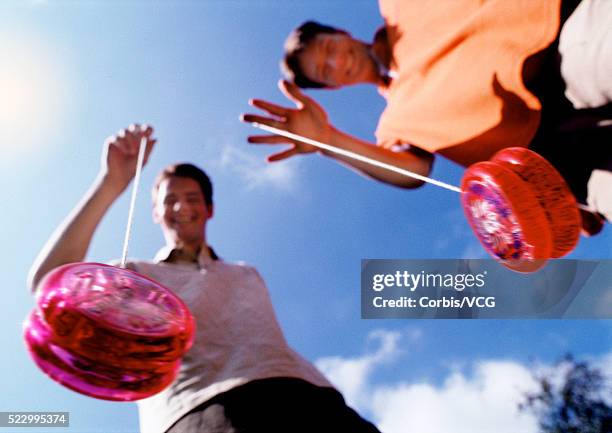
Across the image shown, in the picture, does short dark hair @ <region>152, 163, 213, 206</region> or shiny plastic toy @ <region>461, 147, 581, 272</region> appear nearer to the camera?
shiny plastic toy @ <region>461, 147, 581, 272</region>

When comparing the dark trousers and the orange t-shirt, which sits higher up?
the orange t-shirt

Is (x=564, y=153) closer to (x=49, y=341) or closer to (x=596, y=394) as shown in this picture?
(x=596, y=394)

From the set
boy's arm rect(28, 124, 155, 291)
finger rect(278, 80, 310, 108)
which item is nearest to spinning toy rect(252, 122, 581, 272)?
finger rect(278, 80, 310, 108)

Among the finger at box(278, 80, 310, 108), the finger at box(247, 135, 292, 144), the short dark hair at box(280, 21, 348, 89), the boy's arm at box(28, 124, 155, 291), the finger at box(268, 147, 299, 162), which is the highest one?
the short dark hair at box(280, 21, 348, 89)

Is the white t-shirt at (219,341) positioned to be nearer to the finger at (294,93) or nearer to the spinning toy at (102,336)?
the spinning toy at (102,336)

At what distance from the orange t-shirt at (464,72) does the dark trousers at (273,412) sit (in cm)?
40

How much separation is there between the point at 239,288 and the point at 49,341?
10.1 inches

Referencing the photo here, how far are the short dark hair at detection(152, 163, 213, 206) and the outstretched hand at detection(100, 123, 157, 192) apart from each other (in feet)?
0.13

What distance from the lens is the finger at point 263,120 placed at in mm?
825

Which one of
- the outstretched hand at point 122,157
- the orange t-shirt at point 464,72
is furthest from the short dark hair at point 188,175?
the orange t-shirt at point 464,72

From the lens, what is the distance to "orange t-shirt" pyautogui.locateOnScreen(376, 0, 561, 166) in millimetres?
708

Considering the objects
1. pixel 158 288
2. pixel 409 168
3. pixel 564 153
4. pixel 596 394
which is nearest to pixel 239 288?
pixel 158 288

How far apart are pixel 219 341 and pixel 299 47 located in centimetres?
48

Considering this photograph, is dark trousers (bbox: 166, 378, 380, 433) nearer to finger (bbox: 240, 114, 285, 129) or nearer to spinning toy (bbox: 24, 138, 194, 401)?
spinning toy (bbox: 24, 138, 194, 401)
